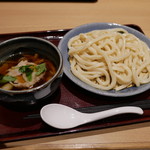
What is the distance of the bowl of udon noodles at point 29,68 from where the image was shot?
0.90 meters

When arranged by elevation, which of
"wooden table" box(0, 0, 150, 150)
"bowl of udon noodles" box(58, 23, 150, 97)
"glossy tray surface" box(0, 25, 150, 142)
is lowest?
"glossy tray surface" box(0, 25, 150, 142)

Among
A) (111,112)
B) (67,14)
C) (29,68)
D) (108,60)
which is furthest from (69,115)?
(67,14)

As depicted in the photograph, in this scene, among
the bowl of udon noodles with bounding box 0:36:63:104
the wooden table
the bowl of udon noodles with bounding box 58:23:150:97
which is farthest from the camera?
the wooden table

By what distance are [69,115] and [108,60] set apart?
1.54 ft

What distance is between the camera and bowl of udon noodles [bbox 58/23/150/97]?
113cm

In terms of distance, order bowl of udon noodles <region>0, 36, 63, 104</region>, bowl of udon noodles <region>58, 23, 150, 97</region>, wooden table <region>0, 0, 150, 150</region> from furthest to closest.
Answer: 1. wooden table <region>0, 0, 150, 150</region>
2. bowl of udon noodles <region>58, 23, 150, 97</region>
3. bowl of udon noodles <region>0, 36, 63, 104</region>

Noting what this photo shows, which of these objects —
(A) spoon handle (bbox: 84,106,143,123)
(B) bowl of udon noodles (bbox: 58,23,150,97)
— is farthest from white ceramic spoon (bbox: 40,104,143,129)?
(B) bowl of udon noodles (bbox: 58,23,150,97)

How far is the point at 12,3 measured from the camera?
1.93 m

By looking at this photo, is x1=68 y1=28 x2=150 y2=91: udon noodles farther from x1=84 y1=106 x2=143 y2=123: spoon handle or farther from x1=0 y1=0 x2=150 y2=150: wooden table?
x1=0 y1=0 x2=150 y2=150: wooden table

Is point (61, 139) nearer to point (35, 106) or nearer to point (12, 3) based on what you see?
point (35, 106)

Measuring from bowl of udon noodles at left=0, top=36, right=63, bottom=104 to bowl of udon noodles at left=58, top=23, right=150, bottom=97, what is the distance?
5.6 inches

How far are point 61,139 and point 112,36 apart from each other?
83cm

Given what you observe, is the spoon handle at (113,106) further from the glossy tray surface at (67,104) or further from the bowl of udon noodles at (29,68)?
the bowl of udon noodles at (29,68)

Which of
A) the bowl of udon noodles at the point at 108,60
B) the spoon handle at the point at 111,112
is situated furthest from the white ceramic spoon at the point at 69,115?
the bowl of udon noodles at the point at 108,60
